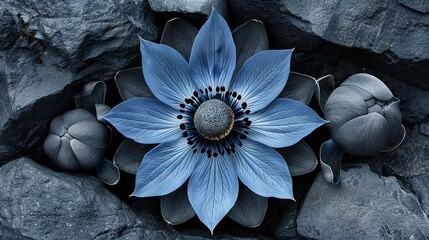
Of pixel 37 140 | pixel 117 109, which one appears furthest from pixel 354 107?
pixel 37 140

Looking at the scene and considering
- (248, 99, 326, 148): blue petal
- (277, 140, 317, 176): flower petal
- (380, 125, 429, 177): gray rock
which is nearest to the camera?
(248, 99, 326, 148): blue petal

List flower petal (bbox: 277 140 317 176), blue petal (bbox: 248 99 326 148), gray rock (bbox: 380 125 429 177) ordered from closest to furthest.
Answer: blue petal (bbox: 248 99 326 148), flower petal (bbox: 277 140 317 176), gray rock (bbox: 380 125 429 177)

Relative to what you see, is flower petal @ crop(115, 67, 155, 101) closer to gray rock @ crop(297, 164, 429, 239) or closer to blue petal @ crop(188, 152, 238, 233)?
blue petal @ crop(188, 152, 238, 233)

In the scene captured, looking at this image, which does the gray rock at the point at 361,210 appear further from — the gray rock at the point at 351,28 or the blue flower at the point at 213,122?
the gray rock at the point at 351,28

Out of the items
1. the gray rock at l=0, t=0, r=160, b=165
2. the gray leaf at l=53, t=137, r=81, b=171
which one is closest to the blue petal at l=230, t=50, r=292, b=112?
the gray rock at l=0, t=0, r=160, b=165

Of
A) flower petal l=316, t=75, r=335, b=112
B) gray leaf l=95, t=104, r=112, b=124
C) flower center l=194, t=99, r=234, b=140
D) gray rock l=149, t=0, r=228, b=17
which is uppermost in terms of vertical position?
gray rock l=149, t=0, r=228, b=17

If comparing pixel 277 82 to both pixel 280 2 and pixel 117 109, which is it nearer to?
pixel 280 2

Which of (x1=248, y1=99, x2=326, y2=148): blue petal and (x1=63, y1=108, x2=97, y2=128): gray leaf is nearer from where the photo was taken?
(x1=248, y1=99, x2=326, y2=148): blue petal
